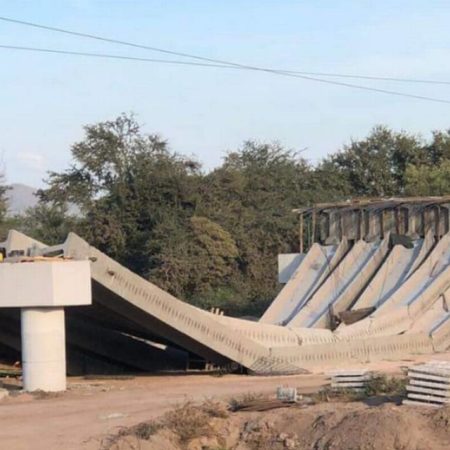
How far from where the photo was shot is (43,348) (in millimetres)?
20031

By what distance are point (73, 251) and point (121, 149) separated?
34.8m

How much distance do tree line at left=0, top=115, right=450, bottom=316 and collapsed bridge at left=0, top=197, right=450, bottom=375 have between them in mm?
8589

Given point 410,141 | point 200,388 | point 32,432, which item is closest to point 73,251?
point 200,388

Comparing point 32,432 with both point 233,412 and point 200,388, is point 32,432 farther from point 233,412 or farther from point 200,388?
point 200,388

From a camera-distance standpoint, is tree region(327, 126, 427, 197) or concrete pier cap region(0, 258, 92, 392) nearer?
concrete pier cap region(0, 258, 92, 392)

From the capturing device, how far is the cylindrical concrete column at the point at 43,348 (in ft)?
65.6

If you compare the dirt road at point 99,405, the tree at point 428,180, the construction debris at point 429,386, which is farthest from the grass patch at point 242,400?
the tree at point 428,180

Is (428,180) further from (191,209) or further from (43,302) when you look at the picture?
(43,302)

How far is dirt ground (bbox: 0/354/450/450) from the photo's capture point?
15445 millimetres

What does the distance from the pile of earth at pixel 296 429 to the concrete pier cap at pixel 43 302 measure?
15.7 ft

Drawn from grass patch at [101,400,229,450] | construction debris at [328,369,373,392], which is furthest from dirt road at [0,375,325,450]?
construction debris at [328,369,373,392]

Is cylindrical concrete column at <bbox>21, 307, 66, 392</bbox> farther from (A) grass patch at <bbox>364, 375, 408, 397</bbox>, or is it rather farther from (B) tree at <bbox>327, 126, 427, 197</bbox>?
(B) tree at <bbox>327, 126, 427, 197</bbox>

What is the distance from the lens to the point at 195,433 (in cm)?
1498

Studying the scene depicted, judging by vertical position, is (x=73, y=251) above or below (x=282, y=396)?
above
